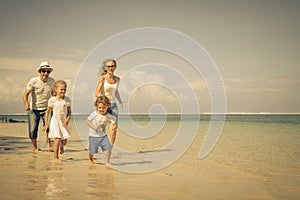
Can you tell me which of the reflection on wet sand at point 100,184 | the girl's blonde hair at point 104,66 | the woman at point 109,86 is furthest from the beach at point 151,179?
the girl's blonde hair at point 104,66

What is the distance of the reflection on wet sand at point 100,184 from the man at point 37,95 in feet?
12.7

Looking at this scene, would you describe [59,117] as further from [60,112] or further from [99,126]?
[99,126]

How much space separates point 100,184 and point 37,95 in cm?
551

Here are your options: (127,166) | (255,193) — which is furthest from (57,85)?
(255,193)

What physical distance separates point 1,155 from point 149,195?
5856mm

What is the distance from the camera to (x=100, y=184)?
18.8 ft

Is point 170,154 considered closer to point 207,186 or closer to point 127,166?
point 127,166

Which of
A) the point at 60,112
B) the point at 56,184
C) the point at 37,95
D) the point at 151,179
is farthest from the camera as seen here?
the point at 37,95

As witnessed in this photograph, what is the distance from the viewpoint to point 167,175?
670 centimetres

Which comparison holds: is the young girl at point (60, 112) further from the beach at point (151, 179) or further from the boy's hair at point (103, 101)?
the boy's hair at point (103, 101)

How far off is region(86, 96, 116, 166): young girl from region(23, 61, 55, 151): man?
2728 millimetres

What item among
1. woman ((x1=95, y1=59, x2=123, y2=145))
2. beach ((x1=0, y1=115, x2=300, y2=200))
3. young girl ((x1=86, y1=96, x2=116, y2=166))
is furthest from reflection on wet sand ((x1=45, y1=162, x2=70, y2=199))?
woman ((x1=95, y1=59, x2=123, y2=145))

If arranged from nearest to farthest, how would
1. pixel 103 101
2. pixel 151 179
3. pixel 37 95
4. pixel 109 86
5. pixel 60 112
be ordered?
1. pixel 151 179
2. pixel 103 101
3. pixel 109 86
4. pixel 60 112
5. pixel 37 95

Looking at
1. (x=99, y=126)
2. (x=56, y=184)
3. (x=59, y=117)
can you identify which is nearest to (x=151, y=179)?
(x=56, y=184)
